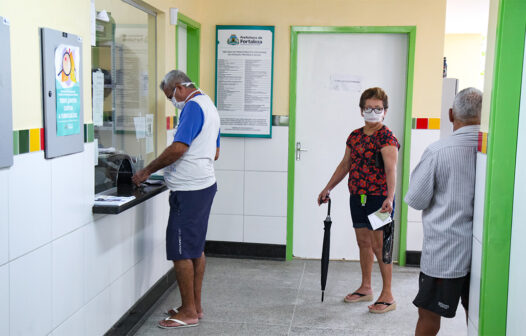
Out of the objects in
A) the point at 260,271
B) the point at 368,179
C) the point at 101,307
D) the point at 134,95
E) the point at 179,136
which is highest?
the point at 134,95

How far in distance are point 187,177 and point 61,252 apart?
1.02m

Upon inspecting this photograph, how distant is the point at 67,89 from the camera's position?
2410mm

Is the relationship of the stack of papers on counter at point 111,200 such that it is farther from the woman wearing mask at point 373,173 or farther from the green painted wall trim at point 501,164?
the green painted wall trim at point 501,164

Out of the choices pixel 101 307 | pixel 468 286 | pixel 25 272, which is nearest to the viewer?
pixel 25 272

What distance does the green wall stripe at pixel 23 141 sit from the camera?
2034 millimetres

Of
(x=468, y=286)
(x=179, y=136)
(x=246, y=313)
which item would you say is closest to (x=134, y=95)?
(x=179, y=136)

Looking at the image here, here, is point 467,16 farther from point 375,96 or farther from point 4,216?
point 4,216

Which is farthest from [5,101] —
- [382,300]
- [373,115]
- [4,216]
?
[382,300]

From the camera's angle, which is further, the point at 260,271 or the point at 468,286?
the point at 260,271

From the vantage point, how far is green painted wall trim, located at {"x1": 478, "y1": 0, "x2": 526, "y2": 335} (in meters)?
2.06

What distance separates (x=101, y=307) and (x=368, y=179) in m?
1.81

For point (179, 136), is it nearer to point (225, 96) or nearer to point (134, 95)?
point (134, 95)

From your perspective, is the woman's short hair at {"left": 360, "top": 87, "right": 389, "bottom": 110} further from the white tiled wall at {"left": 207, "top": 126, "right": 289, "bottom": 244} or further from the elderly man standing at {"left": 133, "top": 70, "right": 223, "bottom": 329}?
the white tiled wall at {"left": 207, "top": 126, "right": 289, "bottom": 244}

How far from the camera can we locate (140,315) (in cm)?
348
